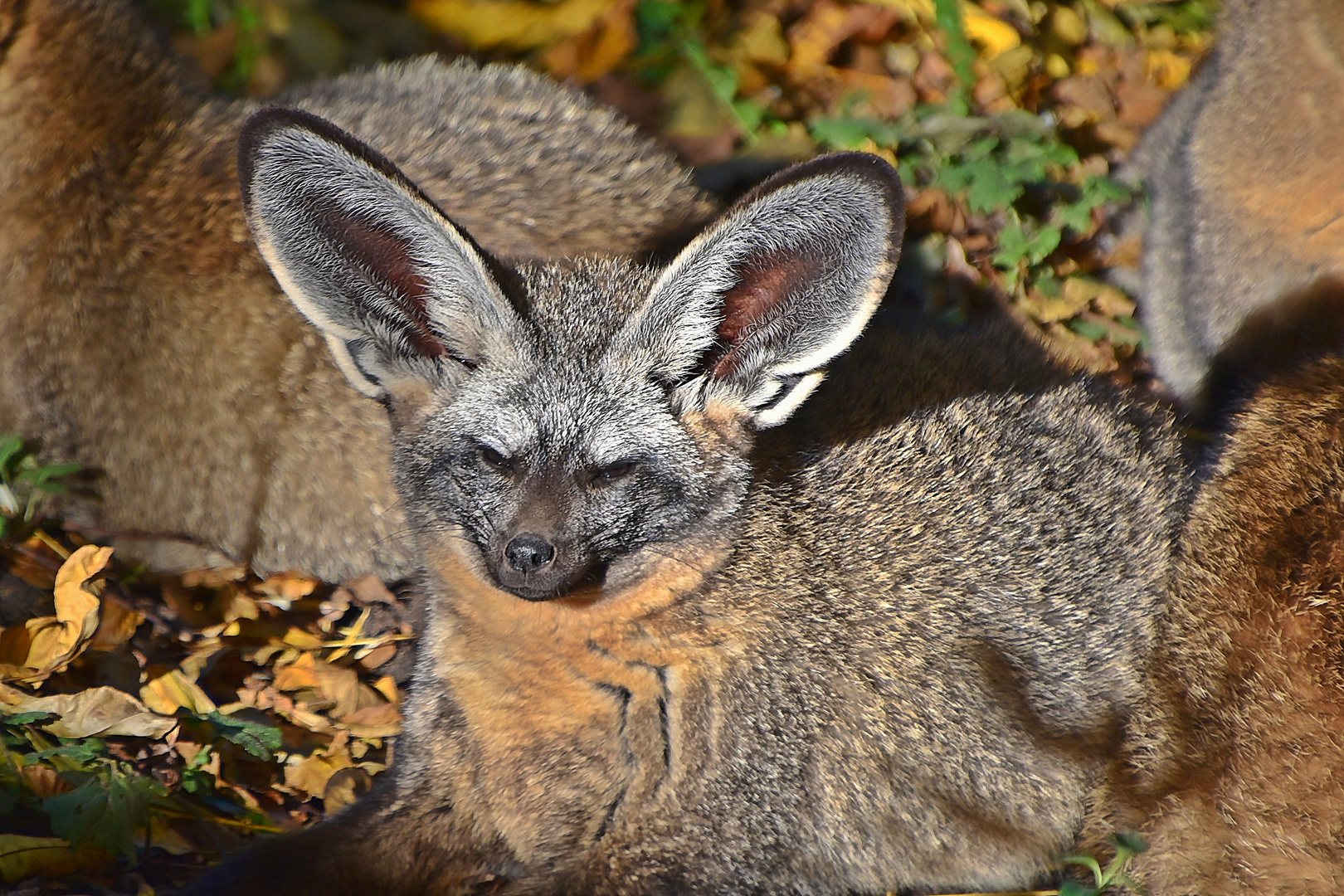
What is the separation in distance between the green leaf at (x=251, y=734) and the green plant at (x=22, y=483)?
96 centimetres

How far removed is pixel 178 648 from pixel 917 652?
244 cm

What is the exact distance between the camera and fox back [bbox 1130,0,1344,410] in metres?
4.93

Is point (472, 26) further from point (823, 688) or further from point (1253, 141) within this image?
point (823, 688)

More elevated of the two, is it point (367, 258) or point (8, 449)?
point (367, 258)

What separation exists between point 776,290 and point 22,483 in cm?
265

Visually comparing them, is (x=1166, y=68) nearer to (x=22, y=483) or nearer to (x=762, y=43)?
(x=762, y=43)

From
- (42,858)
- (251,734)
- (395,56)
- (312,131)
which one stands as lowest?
(251,734)

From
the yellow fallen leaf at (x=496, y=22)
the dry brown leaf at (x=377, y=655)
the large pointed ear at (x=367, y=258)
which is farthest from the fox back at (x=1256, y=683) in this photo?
the yellow fallen leaf at (x=496, y=22)

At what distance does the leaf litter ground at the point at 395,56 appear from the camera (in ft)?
12.7

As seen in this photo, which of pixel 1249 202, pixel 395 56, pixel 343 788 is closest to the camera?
pixel 343 788

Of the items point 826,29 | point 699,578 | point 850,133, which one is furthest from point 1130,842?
point 826,29

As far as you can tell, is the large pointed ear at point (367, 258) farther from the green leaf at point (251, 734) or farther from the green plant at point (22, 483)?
the green plant at point (22, 483)

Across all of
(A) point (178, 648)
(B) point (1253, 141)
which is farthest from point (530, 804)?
(B) point (1253, 141)

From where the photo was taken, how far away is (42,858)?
137 inches
